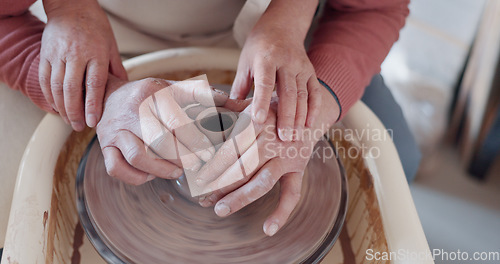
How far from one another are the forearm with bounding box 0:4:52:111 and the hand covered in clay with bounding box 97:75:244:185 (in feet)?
0.82

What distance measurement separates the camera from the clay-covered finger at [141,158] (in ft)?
2.36

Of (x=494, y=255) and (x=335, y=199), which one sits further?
(x=494, y=255)

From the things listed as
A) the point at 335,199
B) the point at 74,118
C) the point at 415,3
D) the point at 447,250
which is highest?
the point at 74,118

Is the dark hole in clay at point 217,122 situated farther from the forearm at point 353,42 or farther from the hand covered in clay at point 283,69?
the forearm at point 353,42

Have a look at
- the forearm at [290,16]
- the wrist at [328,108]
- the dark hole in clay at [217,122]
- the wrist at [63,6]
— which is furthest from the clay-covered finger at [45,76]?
the wrist at [328,108]

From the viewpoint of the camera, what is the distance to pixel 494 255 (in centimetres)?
161

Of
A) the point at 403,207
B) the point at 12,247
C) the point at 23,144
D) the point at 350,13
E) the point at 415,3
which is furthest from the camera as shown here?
the point at 415,3

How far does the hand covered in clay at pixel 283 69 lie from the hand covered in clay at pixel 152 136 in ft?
0.37

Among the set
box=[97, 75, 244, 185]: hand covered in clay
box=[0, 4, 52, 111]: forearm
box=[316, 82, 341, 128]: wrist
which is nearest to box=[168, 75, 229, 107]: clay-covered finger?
box=[97, 75, 244, 185]: hand covered in clay

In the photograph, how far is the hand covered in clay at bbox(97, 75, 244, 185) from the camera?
726mm

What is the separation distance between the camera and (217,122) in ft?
2.68

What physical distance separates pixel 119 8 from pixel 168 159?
0.58m

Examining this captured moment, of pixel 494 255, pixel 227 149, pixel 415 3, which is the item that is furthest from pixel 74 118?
pixel 415 3

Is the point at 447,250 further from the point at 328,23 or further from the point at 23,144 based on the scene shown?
the point at 23,144
